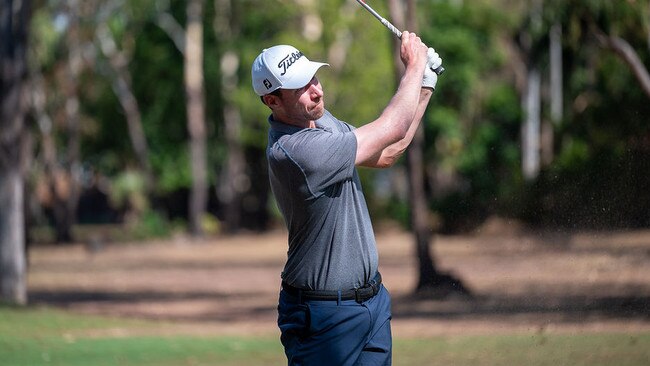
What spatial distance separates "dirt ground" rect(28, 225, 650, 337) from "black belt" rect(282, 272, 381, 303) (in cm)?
359

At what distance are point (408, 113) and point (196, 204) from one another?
42621 millimetres

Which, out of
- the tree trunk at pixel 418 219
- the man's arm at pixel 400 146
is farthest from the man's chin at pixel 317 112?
the tree trunk at pixel 418 219

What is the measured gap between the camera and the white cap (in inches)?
227

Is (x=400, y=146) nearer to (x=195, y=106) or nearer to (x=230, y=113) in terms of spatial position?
(x=195, y=106)

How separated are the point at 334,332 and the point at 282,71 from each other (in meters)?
1.18

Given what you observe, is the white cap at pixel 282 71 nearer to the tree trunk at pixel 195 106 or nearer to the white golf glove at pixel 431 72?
the white golf glove at pixel 431 72

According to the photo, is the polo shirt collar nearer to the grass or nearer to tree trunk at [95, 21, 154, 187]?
the grass

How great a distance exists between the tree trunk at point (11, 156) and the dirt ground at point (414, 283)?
1.58 meters

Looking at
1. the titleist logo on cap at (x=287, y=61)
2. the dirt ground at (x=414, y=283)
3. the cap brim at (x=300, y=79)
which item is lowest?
the dirt ground at (x=414, y=283)

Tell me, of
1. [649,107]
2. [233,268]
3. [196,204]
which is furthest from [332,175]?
[196,204]

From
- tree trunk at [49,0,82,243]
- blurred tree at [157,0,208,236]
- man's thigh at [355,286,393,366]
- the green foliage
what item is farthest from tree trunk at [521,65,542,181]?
man's thigh at [355,286,393,366]

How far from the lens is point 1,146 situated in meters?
19.1

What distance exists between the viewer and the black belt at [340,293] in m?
5.85

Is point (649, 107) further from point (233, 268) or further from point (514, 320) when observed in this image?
point (233, 268)
